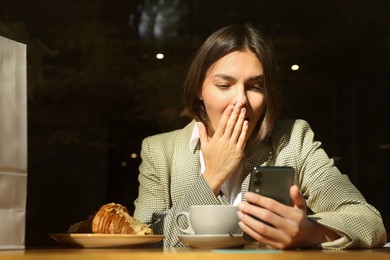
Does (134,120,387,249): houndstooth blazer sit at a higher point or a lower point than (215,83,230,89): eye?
lower

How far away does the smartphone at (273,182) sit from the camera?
108cm

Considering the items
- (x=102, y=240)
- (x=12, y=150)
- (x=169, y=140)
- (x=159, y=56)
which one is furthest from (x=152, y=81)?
(x=12, y=150)

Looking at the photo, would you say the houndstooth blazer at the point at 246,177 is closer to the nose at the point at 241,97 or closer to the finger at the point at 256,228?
the nose at the point at 241,97

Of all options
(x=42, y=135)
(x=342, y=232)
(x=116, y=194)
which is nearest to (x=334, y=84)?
(x=116, y=194)

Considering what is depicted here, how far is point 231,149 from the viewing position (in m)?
1.46

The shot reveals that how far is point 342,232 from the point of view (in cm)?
120

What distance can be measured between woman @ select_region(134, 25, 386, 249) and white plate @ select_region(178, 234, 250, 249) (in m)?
0.21

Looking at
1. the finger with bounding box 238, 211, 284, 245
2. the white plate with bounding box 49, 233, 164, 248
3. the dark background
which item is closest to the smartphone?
the finger with bounding box 238, 211, 284, 245

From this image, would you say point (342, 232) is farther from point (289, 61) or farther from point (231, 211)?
point (289, 61)

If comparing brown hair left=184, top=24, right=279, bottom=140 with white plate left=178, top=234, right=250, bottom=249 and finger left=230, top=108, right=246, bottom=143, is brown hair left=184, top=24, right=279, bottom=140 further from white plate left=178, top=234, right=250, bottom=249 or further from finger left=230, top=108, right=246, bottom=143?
white plate left=178, top=234, right=250, bottom=249

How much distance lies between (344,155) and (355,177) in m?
0.10

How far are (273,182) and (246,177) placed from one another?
405mm

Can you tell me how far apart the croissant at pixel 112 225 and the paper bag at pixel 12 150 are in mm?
228

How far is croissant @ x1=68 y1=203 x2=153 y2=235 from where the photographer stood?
1241 mm
